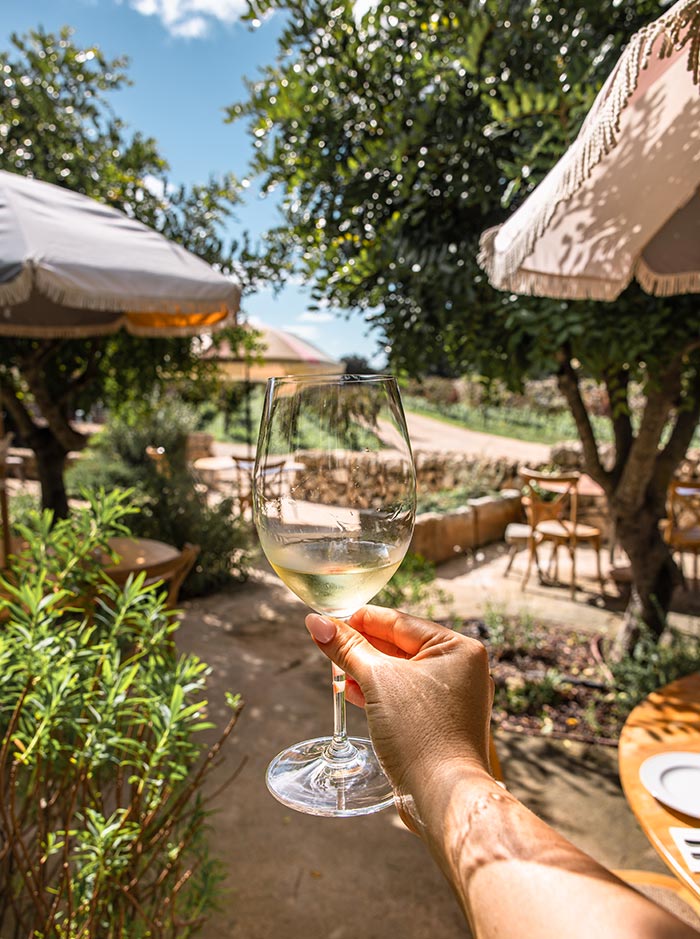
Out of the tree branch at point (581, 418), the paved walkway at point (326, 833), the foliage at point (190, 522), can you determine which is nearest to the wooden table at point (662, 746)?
the paved walkway at point (326, 833)

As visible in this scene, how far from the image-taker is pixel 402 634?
725mm

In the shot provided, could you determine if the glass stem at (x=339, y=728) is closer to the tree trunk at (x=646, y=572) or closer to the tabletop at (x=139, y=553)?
the tabletop at (x=139, y=553)

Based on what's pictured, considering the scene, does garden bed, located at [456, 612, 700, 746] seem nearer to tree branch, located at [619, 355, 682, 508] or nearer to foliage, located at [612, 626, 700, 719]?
foliage, located at [612, 626, 700, 719]

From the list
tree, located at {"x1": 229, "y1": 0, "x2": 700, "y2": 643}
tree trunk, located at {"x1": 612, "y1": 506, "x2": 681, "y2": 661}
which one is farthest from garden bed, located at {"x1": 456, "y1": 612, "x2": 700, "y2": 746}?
tree, located at {"x1": 229, "y1": 0, "x2": 700, "y2": 643}

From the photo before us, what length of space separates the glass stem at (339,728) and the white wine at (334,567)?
0.08 meters

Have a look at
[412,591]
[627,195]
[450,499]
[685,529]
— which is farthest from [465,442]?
[627,195]

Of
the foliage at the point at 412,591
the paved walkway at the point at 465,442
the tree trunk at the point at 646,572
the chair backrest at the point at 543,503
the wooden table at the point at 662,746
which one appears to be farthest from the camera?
the paved walkway at the point at 465,442

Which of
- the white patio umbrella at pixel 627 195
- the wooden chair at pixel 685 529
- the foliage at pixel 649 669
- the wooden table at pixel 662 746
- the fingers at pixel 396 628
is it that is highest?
the white patio umbrella at pixel 627 195

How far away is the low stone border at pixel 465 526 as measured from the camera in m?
7.22

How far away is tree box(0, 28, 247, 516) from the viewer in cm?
502

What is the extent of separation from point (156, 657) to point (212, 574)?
504 centimetres

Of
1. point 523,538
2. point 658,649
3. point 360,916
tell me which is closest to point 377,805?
point 360,916

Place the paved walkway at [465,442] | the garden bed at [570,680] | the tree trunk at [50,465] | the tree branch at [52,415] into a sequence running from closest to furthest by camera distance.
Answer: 1. the garden bed at [570,680]
2. the tree branch at [52,415]
3. the tree trunk at [50,465]
4. the paved walkway at [465,442]

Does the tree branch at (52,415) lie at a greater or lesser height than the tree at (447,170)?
lesser
